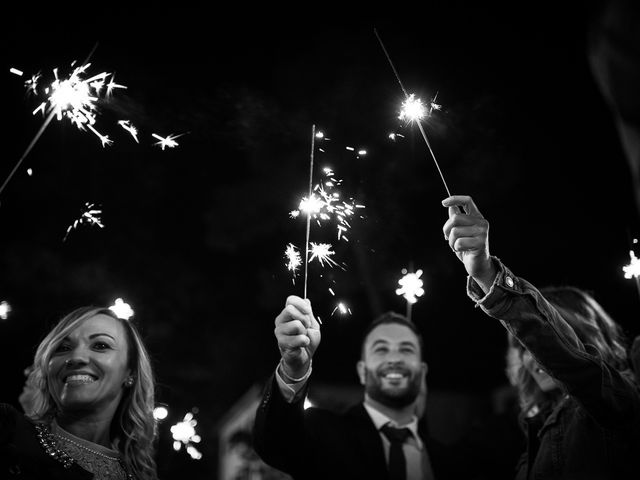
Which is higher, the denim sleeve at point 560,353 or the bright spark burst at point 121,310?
the bright spark burst at point 121,310

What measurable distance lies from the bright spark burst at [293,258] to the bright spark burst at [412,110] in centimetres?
133

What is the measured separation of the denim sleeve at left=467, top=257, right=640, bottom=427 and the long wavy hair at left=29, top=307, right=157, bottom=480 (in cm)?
278

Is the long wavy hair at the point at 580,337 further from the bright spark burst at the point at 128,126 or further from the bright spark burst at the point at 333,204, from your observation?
the bright spark burst at the point at 128,126

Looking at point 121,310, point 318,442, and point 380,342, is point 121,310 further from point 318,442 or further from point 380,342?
point 380,342

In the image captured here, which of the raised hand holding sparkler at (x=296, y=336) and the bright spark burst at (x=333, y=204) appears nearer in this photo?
the raised hand holding sparkler at (x=296, y=336)

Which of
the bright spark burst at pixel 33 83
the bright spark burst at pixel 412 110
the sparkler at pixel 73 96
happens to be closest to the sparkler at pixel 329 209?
the bright spark burst at pixel 412 110

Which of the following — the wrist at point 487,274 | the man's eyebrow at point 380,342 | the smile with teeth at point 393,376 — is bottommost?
the wrist at point 487,274

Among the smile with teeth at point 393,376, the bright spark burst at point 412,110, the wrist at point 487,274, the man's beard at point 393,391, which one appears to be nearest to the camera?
the wrist at point 487,274

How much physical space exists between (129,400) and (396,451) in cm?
226

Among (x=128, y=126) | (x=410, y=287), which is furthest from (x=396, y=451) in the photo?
(x=128, y=126)

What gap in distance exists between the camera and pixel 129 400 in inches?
166

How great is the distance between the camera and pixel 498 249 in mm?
8469

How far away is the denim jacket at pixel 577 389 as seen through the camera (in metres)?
2.68

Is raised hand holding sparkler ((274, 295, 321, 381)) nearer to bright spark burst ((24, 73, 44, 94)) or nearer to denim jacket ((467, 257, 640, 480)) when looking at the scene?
denim jacket ((467, 257, 640, 480))
